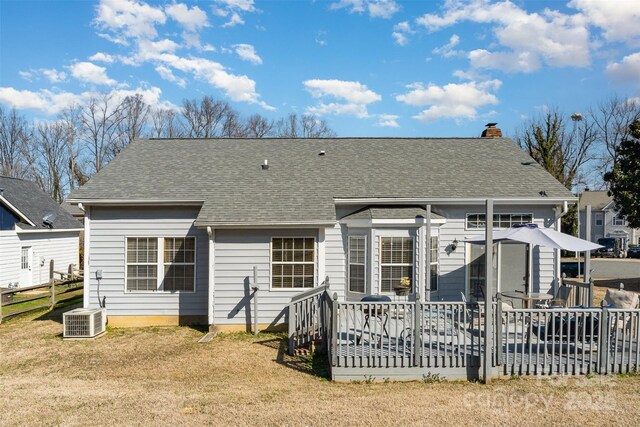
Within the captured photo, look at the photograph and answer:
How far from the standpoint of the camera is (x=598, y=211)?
53.3 m

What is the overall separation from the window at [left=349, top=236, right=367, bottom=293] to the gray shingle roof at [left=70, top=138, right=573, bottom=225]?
4.05 feet

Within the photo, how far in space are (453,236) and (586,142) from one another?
3814 centimetres

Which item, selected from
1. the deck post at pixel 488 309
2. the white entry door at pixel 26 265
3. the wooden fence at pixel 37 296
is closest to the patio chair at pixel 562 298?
the deck post at pixel 488 309

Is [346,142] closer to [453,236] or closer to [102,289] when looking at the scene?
[453,236]

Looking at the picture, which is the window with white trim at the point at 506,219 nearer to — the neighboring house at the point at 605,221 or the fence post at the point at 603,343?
the fence post at the point at 603,343

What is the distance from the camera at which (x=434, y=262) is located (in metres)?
12.0

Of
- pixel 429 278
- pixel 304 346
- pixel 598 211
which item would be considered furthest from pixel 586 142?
pixel 304 346

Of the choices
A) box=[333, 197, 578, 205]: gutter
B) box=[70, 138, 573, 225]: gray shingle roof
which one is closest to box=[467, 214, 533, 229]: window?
box=[333, 197, 578, 205]: gutter

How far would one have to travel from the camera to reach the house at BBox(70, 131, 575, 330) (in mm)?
11062

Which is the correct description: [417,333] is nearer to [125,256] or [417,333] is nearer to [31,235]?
[125,256]

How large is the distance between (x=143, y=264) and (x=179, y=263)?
0.99 metres

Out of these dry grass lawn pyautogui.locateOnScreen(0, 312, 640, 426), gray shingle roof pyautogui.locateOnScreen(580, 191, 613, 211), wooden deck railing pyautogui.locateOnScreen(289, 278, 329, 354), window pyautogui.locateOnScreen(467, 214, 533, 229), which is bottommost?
dry grass lawn pyautogui.locateOnScreen(0, 312, 640, 426)

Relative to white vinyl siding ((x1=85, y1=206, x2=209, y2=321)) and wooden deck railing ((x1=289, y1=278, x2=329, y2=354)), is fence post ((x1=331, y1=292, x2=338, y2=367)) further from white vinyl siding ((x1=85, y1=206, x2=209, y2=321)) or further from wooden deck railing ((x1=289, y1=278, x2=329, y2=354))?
white vinyl siding ((x1=85, y1=206, x2=209, y2=321))

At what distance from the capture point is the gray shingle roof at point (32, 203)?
19.8 metres
